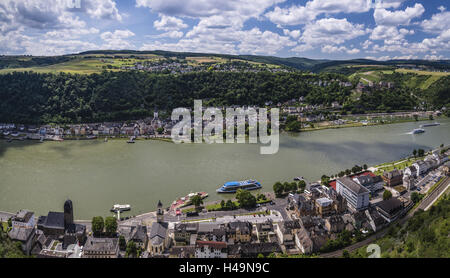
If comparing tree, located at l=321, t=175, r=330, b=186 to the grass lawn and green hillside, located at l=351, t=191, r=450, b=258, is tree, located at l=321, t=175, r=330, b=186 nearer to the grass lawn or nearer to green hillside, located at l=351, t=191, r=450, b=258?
green hillside, located at l=351, t=191, r=450, b=258

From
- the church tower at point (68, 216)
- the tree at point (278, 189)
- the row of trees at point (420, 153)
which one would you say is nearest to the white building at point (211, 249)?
the church tower at point (68, 216)

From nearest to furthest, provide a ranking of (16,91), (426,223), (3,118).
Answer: (426,223)
(3,118)
(16,91)

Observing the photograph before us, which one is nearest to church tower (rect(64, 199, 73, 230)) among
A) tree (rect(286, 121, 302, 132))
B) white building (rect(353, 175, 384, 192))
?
white building (rect(353, 175, 384, 192))

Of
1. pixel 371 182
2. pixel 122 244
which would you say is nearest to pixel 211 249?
pixel 122 244

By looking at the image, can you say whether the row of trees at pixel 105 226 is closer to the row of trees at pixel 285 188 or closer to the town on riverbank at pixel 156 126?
the row of trees at pixel 285 188

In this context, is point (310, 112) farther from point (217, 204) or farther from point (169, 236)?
point (169, 236)

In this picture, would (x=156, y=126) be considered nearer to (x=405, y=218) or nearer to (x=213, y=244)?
(x=213, y=244)
